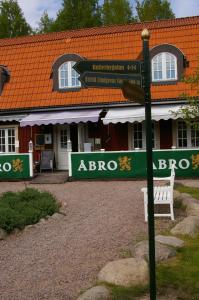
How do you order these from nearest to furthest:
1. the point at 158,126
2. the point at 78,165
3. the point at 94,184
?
the point at 94,184 → the point at 78,165 → the point at 158,126

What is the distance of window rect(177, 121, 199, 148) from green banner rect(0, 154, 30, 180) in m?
6.56

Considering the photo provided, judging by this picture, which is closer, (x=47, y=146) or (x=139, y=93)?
(x=139, y=93)

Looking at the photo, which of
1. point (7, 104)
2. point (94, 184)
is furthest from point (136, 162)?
point (7, 104)

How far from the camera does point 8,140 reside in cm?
2183

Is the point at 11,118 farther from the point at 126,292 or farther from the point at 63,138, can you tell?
the point at 126,292

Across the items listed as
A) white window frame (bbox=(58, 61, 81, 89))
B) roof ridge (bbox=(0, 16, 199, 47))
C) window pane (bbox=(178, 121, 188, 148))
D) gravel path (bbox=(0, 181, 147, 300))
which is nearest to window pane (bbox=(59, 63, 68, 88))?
white window frame (bbox=(58, 61, 81, 89))

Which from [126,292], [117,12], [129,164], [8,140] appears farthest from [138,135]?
[117,12]

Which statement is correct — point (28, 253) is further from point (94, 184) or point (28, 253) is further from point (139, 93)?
point (94, 184)

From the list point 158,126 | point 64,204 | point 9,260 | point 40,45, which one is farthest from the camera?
point 40,45

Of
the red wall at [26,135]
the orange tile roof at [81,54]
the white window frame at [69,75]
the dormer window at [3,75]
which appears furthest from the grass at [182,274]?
the dormer window at [3,75]

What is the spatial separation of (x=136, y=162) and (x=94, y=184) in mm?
1813

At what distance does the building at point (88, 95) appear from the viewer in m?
19.4

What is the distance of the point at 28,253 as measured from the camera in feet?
24.3

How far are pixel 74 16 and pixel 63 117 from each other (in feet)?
Result: 58.2
